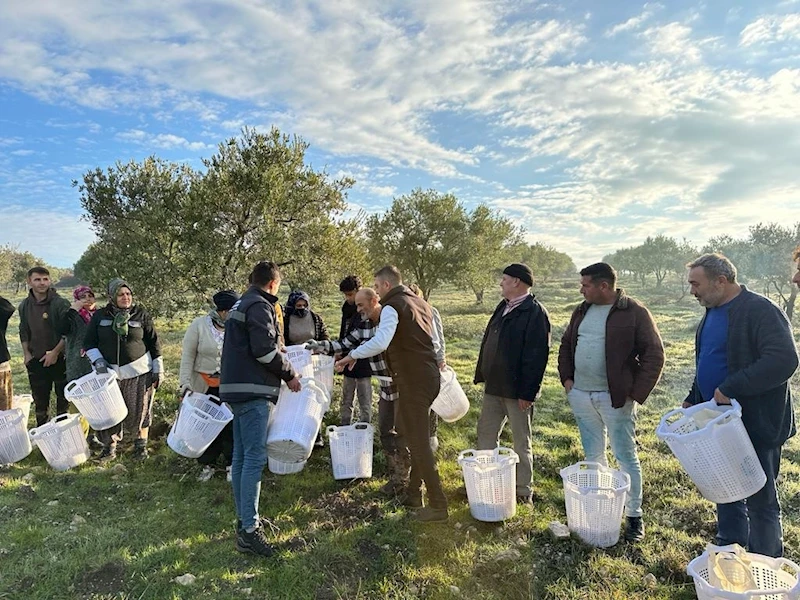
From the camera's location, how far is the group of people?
11.1 feet

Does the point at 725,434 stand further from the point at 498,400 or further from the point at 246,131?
the point at 246,131

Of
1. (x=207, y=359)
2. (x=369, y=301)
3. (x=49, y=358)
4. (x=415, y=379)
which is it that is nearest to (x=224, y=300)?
(x=207, y=359)

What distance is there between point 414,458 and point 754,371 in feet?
9.16

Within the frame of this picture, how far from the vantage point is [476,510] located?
4.35 meters

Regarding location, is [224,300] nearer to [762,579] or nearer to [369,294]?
[369,294]

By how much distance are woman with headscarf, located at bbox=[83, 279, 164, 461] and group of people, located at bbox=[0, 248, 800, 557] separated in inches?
0.6

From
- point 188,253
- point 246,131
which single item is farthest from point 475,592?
point 246,131

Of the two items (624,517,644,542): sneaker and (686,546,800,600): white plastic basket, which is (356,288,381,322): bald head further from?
(686,546,800,600): white plastic basket

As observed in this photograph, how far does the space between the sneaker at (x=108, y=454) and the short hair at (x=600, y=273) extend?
5.77m

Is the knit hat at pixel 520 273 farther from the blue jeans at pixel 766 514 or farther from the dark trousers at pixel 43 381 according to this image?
the dark trousers at pixel 43 381

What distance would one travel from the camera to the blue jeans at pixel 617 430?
4117 mm

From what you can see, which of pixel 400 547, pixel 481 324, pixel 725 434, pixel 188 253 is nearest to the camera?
pixel 725 434

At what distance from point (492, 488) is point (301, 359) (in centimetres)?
216

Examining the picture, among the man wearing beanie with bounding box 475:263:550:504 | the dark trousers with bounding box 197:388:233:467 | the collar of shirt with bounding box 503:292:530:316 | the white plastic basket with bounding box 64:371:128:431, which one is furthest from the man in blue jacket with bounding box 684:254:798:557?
the white plastic basket with bounding box 64:371:128:431
